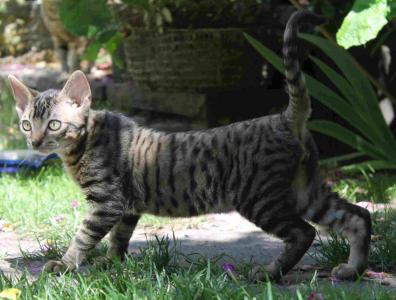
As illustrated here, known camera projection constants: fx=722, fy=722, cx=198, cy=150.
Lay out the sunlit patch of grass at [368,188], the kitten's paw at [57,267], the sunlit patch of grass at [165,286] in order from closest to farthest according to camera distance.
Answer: the sunlit patch of grass at [165,286] → the kitten's paw at [57,267] → the sunlit patch of grass at [368,188]

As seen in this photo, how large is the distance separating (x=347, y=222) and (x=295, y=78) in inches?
31.2

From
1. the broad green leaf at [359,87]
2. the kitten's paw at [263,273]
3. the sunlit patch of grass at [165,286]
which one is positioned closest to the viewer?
the sunlit patch of grass at [165,286]

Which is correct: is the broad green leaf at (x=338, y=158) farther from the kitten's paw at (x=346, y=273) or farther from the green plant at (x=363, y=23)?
the kitten's paw at (x=346, y=273)

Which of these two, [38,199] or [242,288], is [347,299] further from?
[38,199]

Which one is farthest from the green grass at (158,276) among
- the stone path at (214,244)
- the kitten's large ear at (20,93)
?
the kitten's large ear at (20,93)

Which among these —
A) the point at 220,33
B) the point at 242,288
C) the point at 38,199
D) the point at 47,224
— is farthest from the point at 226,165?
the point at 220,33

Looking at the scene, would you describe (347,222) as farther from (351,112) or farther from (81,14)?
(81,14)

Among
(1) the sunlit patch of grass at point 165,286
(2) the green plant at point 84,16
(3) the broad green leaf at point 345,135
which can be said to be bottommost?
(1) the sunlit patch of grass at point 165,286

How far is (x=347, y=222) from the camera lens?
3.71 m

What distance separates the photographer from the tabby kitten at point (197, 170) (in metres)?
3.55

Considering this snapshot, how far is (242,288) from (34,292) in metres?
0.90

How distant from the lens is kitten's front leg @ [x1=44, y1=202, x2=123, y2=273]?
3.78 metres

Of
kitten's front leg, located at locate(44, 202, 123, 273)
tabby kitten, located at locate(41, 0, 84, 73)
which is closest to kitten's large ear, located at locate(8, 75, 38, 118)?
kitten's front leg, located at locate(44, 202, 123, 273)

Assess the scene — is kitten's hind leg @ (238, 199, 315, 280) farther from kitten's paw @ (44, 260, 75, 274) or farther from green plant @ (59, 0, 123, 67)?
green plant @ (59, 0, 123, 67)
